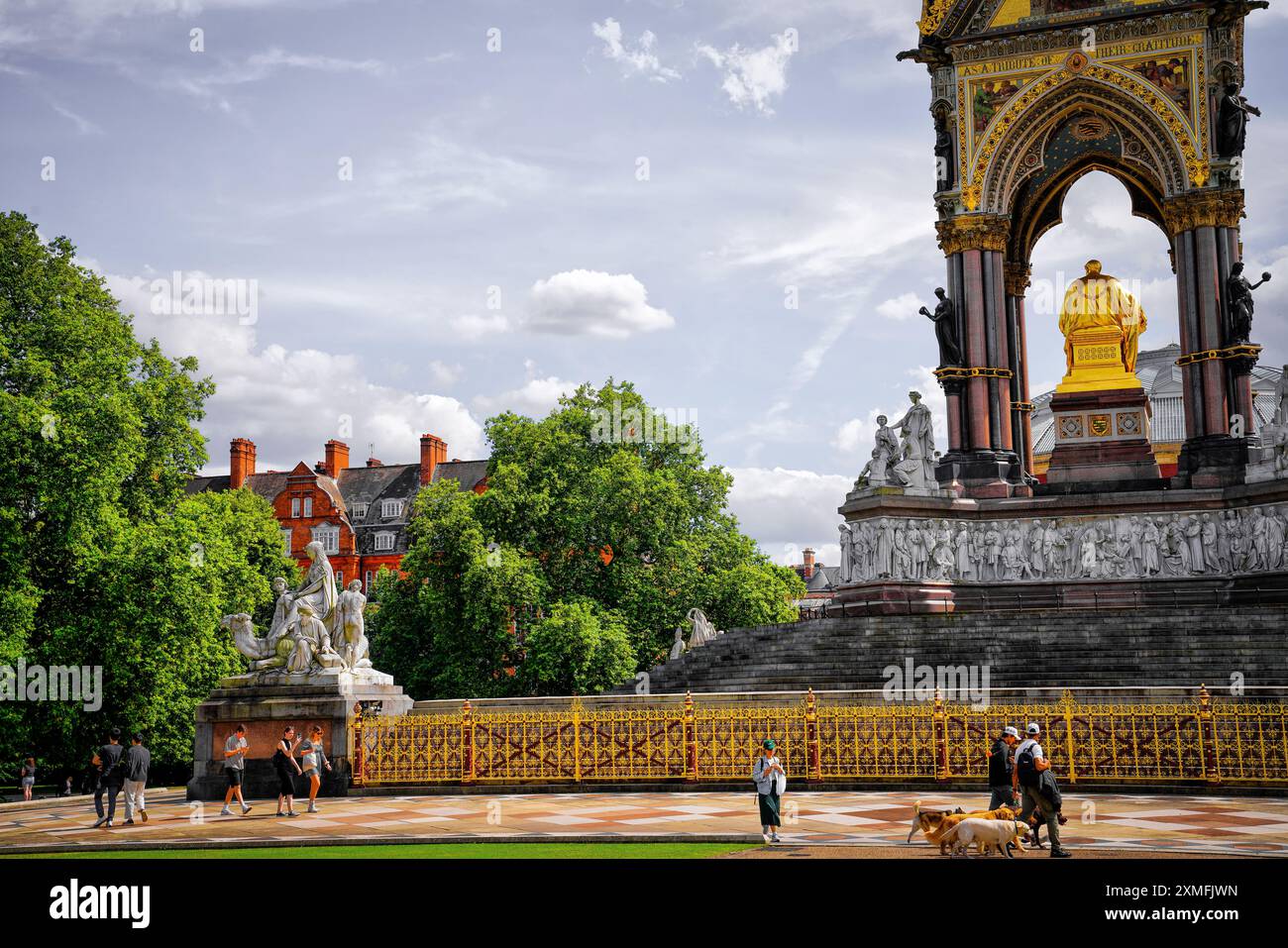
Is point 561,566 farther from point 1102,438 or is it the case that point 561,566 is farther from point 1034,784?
point 1034,784

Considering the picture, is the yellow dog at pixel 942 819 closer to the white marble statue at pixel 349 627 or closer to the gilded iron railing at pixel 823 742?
the gilded iron railing at pixel 823 742

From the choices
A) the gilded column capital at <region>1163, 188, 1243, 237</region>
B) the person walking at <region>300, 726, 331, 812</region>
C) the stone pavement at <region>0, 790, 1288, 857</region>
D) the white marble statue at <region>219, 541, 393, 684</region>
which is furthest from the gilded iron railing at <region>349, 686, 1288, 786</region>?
the gilded column capital at <region>1163, 188, 1243, 237</region>

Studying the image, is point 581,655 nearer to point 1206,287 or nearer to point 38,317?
point 38,317

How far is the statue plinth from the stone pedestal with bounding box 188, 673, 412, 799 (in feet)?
71.9

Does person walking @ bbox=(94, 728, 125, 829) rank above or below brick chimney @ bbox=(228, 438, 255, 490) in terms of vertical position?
below

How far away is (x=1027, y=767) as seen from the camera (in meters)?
14.2

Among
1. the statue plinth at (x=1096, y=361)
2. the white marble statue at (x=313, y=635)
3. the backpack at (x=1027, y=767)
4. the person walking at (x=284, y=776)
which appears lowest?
the person walking at (x=284, y=776)

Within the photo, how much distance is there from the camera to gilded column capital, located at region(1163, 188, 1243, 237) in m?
33.2

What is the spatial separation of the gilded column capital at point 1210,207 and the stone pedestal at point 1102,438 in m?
4.58

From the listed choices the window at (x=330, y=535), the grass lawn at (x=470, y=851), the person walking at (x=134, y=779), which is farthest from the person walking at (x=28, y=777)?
the window at (x=330, y=535)

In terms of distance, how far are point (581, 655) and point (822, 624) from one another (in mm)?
14089

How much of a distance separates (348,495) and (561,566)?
32.6 metres

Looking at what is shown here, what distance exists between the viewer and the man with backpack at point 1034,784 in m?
13.5

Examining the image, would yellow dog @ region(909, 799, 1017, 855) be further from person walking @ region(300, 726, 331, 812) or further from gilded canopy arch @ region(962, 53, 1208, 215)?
gilded canopy arch @ region(962, 53, 1208, 215)
